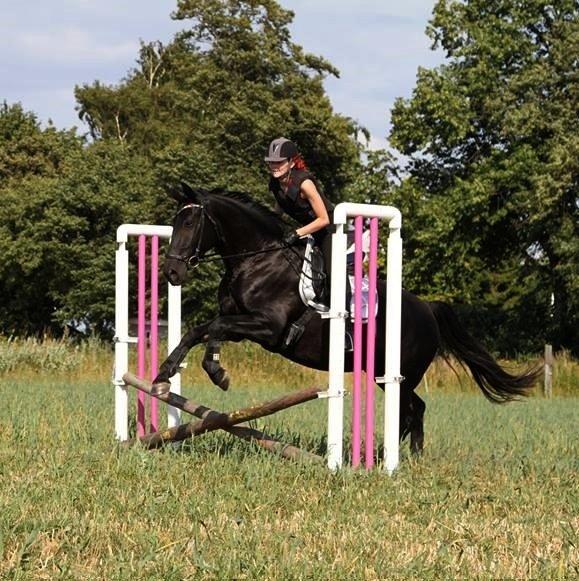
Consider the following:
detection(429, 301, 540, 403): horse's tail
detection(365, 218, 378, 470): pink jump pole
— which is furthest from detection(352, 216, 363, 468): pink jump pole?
detection(429, 301, 540, 403): horse's tail

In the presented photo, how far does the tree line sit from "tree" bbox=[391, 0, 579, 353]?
0.07 metres

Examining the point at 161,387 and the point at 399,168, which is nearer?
the point at 161,387

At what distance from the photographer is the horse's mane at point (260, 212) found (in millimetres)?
8859

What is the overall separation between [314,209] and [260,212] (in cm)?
70

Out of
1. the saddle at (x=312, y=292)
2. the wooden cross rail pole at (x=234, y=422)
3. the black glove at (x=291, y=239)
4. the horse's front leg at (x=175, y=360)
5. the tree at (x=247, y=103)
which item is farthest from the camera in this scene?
the tree at (x=247, y=103)

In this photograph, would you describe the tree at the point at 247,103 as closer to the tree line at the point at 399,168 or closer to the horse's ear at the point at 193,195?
the tree line at the point at 399,168

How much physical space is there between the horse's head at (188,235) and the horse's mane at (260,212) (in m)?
0.27

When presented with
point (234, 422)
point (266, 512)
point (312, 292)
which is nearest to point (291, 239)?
point (312, 292)

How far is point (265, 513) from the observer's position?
21.6 ft

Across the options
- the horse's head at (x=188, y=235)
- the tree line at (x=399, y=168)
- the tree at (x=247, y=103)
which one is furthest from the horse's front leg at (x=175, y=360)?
the tree at (x=247, y=103)

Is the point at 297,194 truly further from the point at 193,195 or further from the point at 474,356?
the point at 474,356

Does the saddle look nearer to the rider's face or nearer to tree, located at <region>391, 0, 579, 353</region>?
the rider's face

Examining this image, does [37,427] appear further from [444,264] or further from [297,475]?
[444,264]

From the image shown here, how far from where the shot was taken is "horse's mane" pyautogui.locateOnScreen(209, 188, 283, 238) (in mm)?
8859
